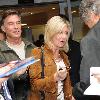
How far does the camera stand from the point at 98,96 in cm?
262

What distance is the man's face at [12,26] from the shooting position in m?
4.34

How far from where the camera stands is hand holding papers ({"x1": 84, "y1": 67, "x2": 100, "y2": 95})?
2480 mm

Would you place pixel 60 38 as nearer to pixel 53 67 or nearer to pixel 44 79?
pixel 53 67

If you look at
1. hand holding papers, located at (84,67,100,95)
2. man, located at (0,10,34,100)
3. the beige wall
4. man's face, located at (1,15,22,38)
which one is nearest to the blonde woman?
man, located at (0,10,34,100)

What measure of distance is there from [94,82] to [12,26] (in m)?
2.04

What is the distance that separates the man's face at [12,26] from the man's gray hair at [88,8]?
48.2 inches

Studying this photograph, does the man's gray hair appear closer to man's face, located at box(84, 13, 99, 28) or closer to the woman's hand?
man's face, located at box(84, 13, 99, 28)

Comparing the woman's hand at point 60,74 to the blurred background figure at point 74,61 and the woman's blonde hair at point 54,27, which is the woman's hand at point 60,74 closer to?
the woman's blonde hair at point 54,27

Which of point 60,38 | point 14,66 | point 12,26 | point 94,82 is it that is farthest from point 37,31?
point 94,82

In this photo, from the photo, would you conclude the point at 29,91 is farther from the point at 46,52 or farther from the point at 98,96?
the point at 98,96

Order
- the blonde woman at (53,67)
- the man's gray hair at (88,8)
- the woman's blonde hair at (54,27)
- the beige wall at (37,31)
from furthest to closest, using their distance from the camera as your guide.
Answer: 1. the beige wall at (37,31)
2. the woman's blonde hair at (54,27)
3. the blonde woman at (53,67)
4. the man's gray hair at (88,8)

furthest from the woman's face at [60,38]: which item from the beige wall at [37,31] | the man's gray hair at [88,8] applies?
the beige wall at [37,31]

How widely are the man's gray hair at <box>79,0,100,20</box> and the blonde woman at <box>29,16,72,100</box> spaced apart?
0.87m

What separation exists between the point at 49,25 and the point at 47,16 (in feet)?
13.6
